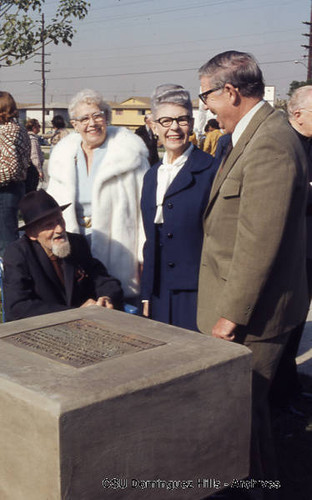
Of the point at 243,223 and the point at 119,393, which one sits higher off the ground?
the point at 243,223

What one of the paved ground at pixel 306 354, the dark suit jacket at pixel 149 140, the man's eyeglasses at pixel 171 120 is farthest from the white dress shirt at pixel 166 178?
the dark suit jacket at pixel 149 140

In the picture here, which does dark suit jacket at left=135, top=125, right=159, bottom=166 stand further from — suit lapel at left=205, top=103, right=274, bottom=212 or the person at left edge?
suit lapel at left=205, top=103, right=274, bottom=212

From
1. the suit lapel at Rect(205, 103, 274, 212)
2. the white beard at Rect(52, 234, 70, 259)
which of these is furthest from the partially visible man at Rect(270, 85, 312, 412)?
the white beard at Rect(52, 234, 70, 259)

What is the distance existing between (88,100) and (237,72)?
1.50 m

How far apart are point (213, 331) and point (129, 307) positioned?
1.08 m

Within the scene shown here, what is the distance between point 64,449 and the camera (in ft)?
6.29

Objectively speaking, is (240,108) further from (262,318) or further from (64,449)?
(64,449)

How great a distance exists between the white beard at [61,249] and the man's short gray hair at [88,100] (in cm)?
86

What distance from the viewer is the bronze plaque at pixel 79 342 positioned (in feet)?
7.63

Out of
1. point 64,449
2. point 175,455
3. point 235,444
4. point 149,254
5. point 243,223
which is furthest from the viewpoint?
point 149,254

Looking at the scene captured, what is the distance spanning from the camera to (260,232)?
2.50m

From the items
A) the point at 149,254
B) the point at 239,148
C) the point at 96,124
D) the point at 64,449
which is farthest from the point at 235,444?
the point at 96,124

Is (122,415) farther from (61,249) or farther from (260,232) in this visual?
(61,249)

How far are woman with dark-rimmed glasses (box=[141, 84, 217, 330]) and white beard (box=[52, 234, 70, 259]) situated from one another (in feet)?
1.31
